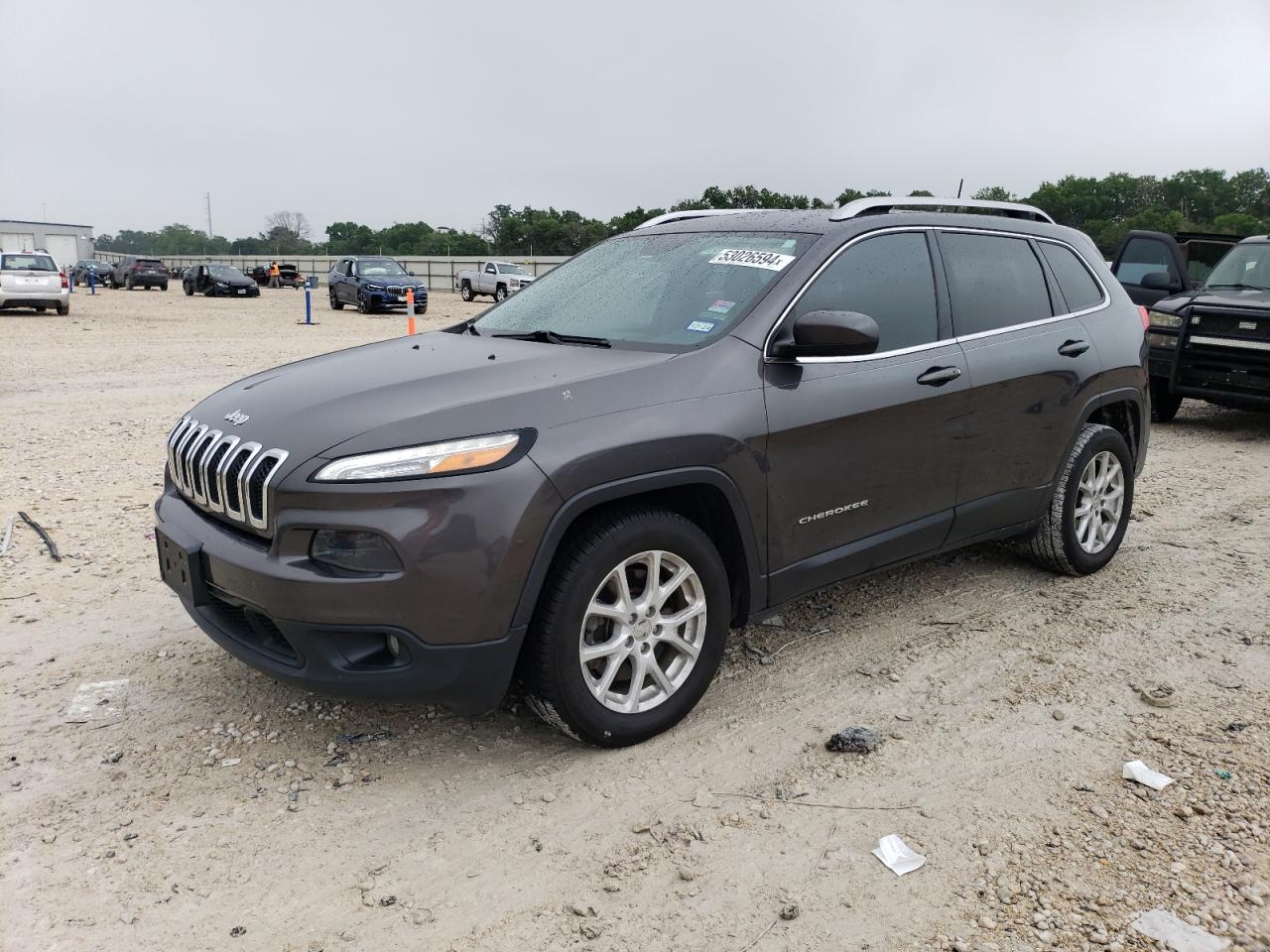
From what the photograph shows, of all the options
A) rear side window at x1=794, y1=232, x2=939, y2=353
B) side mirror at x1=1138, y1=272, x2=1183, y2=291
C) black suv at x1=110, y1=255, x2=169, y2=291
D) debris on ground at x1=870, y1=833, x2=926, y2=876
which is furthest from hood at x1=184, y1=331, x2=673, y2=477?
black suv at x1=110, y1=255, x2=169, y2=291

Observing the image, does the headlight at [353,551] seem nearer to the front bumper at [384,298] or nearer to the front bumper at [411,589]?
the front bumper at [411,589]

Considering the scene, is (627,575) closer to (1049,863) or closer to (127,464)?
(1049,863)

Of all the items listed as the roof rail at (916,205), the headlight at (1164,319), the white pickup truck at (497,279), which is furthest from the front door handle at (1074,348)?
the white pickup truck at (497,279)

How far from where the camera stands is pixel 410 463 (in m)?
2.94

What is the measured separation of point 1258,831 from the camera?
2957 mm

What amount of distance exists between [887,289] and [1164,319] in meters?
6.86

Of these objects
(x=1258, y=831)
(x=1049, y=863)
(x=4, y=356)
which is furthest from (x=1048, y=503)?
(x=4, y=356)

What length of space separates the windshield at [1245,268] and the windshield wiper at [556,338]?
846 centimetres

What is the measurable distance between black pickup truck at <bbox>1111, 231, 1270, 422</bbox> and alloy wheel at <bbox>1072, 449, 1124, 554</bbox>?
14.1 feet

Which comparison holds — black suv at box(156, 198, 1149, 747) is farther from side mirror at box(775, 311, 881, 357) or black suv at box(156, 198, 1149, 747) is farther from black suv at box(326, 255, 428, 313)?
black suv at box(326, 255, 428, 313)

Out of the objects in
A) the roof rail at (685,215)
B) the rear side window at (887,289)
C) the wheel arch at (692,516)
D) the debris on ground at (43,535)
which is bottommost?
the debris on ground at (43,535)

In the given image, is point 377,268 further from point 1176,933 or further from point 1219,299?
point 1176,933

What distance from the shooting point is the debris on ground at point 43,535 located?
17.4 feet

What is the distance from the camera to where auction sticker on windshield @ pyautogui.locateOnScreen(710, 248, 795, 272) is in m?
3.86
